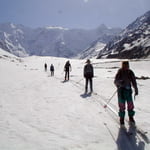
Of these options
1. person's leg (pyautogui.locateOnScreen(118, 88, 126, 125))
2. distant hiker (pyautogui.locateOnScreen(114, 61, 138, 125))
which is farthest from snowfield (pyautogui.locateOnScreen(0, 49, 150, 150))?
distant hiker (pyautogui.locateOnScreen(114, 61, 138, 125))

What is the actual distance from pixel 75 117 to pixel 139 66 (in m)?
50.7

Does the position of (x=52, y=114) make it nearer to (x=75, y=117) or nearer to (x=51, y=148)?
(x=75, y=117)

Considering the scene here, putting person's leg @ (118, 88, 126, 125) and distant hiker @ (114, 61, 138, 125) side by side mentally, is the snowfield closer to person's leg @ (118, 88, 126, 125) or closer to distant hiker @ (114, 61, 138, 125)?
person's leg @ (118, 88, 126, 125)

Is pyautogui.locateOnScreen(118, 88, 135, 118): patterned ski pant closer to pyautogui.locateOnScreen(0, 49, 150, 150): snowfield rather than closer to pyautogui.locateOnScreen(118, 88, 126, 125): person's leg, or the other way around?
pyautogui.locateOnScreen(118, 88, 126, 125): person's leg

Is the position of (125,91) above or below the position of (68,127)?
above

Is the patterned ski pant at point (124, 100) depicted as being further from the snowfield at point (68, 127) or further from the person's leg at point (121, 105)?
the snowfield at point (68, 127)

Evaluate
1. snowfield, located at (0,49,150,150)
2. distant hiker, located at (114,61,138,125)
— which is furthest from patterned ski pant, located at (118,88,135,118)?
snowfield, located at (0,49,150,150)

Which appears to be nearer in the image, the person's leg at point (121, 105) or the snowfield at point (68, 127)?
the snowfield at point (68, 127)

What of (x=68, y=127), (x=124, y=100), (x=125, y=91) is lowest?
(x=68, y=127)

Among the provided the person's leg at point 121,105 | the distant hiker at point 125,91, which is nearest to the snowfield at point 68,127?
the person's leg at point 121,105

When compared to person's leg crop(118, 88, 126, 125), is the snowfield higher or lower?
lower

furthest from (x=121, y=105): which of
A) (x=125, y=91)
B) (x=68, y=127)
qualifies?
(x=68, y=127)

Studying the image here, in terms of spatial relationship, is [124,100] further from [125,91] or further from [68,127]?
[68,127]

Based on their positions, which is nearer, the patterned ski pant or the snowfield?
the snowfield
